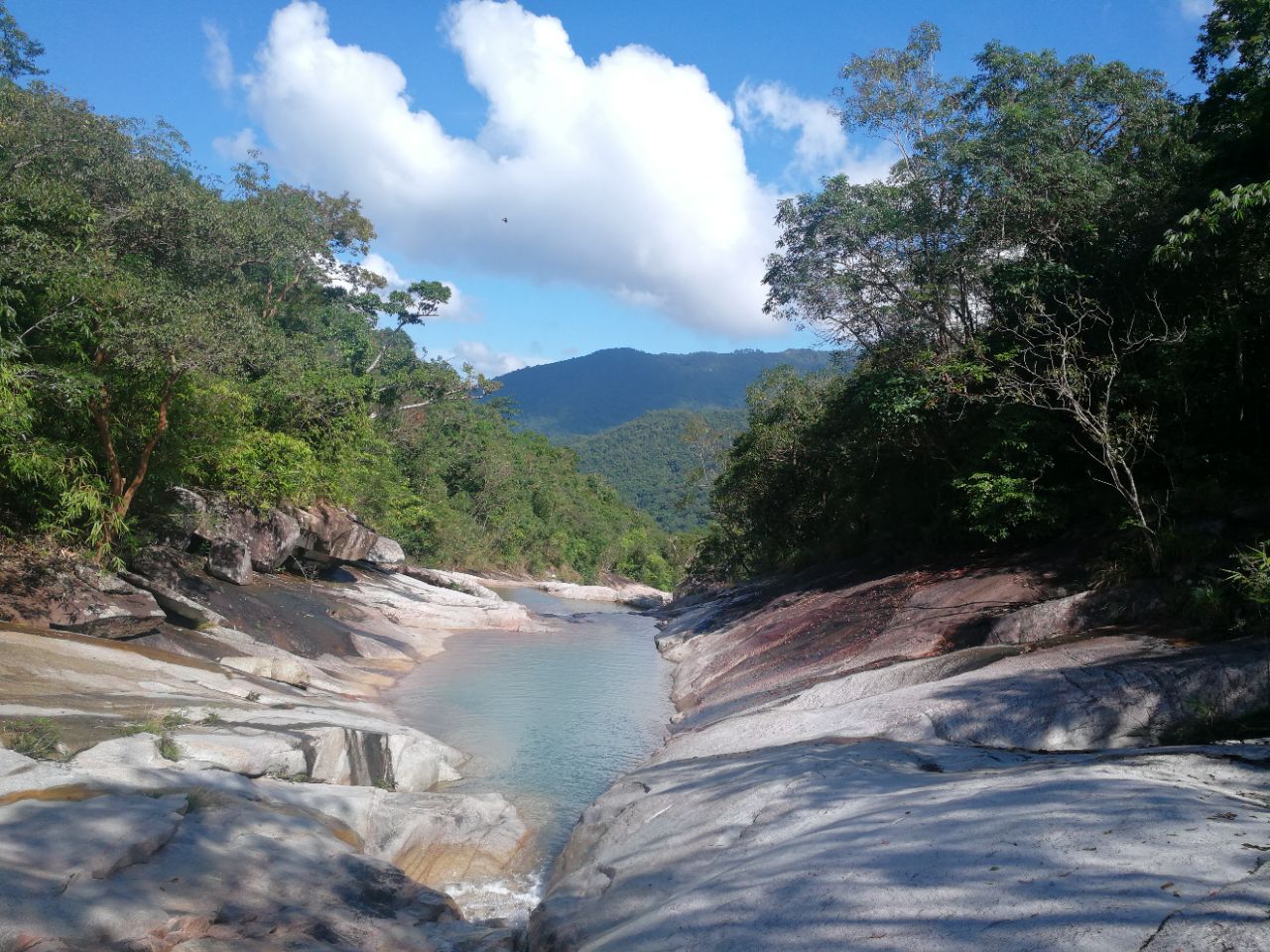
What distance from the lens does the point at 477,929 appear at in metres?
7.87

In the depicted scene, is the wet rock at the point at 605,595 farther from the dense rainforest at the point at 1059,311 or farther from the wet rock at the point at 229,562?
the wet rock at the point at 229,562

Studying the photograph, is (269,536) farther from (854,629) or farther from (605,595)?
(605,595)

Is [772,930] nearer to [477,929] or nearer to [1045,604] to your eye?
[477,929]

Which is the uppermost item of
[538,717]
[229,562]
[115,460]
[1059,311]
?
[1059,311]

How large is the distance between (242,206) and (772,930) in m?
43.2

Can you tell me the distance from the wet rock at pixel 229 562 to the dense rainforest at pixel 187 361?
1.22m

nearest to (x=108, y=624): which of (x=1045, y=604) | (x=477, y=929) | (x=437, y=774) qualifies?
(x=437, y=774)

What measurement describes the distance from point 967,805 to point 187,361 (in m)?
15.0

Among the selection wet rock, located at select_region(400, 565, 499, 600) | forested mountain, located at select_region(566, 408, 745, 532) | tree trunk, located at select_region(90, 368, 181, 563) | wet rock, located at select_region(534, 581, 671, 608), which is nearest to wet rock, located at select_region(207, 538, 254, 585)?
tree trunk, located at select_region(90, 368, 181, 563)

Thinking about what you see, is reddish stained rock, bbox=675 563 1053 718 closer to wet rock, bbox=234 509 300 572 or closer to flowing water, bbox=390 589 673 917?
flowing water, bbox=390 589 673 917

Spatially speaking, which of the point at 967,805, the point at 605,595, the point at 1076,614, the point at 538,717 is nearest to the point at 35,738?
the point at 967,805

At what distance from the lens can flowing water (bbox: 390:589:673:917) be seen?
39.8ft

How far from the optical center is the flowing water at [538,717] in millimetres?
12125

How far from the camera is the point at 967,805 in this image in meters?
6.20
